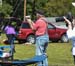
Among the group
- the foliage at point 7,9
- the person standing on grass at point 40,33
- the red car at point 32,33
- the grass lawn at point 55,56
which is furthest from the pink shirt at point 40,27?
the foliage at point 7,9

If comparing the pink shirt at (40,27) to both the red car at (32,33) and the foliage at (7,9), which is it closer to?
the red car at (32,33)

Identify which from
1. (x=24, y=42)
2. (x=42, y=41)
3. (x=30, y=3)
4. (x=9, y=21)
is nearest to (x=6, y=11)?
(x=30, y=3)

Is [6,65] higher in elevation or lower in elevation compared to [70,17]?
lower

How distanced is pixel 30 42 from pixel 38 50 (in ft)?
53.0

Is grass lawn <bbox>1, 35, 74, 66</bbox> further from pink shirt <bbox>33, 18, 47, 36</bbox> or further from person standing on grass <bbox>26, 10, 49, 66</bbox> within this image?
pink shirt <bbox>33, 18, 47, 36</bbox>

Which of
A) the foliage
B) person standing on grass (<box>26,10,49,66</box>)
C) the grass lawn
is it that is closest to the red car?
the grass lawn

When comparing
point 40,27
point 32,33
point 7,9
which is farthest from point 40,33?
point 7,9

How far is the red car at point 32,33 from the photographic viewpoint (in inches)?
1202

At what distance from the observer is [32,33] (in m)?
30.7

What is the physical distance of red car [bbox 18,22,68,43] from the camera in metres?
30.5

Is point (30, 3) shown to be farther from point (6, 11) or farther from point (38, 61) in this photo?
point (38, 61)

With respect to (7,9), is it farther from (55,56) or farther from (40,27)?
(40,27)

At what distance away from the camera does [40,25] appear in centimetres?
1394

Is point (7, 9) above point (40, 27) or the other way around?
the other way around
